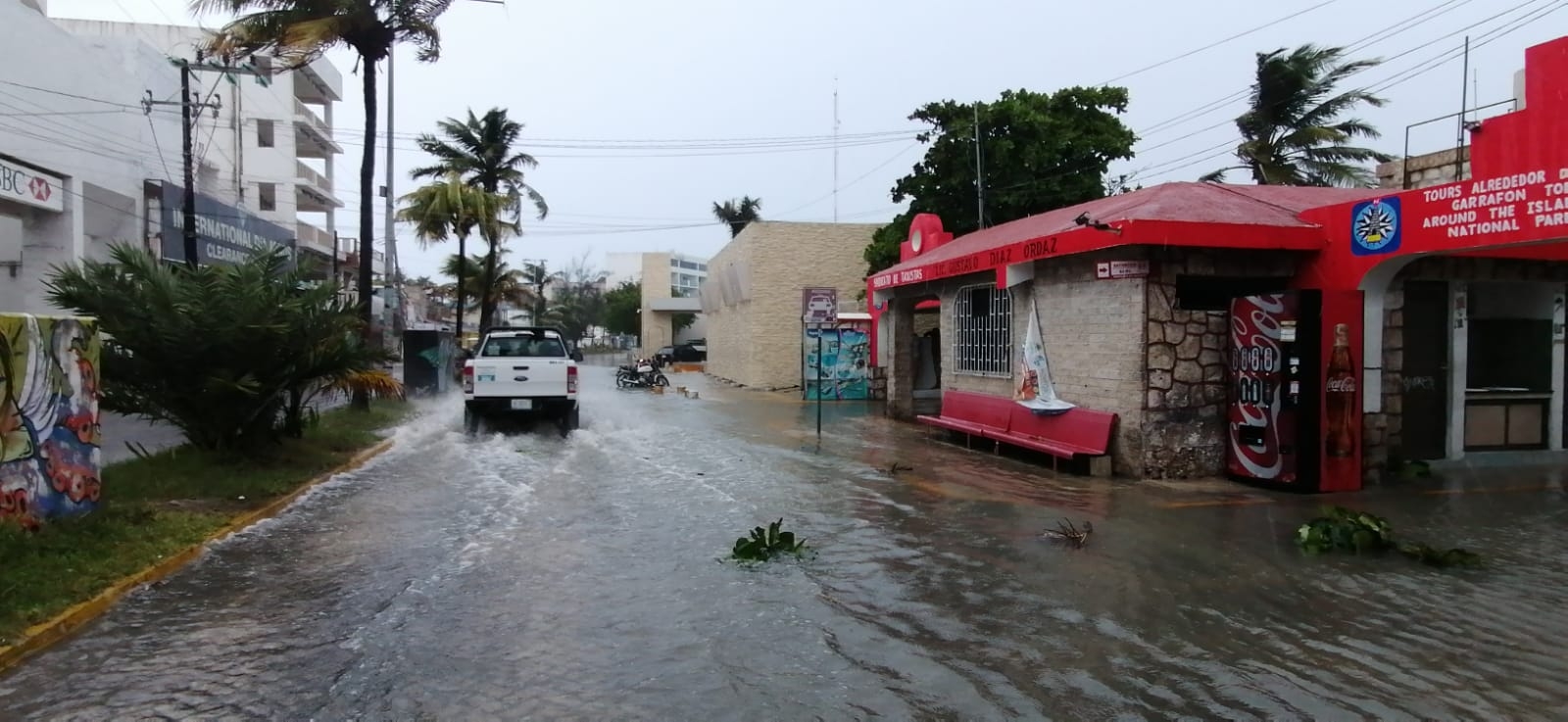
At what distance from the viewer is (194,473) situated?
10.2 metres

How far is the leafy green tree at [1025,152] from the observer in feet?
86.9

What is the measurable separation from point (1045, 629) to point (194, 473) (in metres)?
9.04

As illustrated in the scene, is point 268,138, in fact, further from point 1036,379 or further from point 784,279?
point 1036,379

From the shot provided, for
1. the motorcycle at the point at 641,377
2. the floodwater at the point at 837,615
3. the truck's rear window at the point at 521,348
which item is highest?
the truck's rear window at the point at 521,348

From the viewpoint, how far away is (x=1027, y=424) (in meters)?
13.5

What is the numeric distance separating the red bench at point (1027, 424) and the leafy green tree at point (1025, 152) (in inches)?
466

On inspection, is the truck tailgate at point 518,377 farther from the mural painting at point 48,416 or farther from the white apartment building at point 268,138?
the white apartment building at point 268,138

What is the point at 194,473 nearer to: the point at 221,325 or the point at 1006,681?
the point at 221,325

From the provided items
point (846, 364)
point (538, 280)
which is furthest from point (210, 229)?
point (538, 280)

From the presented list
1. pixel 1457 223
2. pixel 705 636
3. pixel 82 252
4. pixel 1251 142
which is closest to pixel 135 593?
pixel 705 636

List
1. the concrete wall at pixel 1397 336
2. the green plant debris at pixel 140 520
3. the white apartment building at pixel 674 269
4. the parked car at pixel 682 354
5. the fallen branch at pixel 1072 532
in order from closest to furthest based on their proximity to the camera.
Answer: the green plant debris at pixel 140 520
the fallen branch at pixel 1072 532
the concrete wall at pixel 1397 336
the parked car at pixel 682 354
the white apartment building at pixel 674 269

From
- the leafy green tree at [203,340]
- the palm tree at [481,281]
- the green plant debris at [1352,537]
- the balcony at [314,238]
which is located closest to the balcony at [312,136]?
the balcony at [314,238]

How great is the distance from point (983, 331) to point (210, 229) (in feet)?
74.2

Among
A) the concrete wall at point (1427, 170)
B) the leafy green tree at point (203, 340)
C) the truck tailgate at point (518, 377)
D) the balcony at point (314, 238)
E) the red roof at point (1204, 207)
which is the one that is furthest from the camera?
the balcony at point (314, 238)
